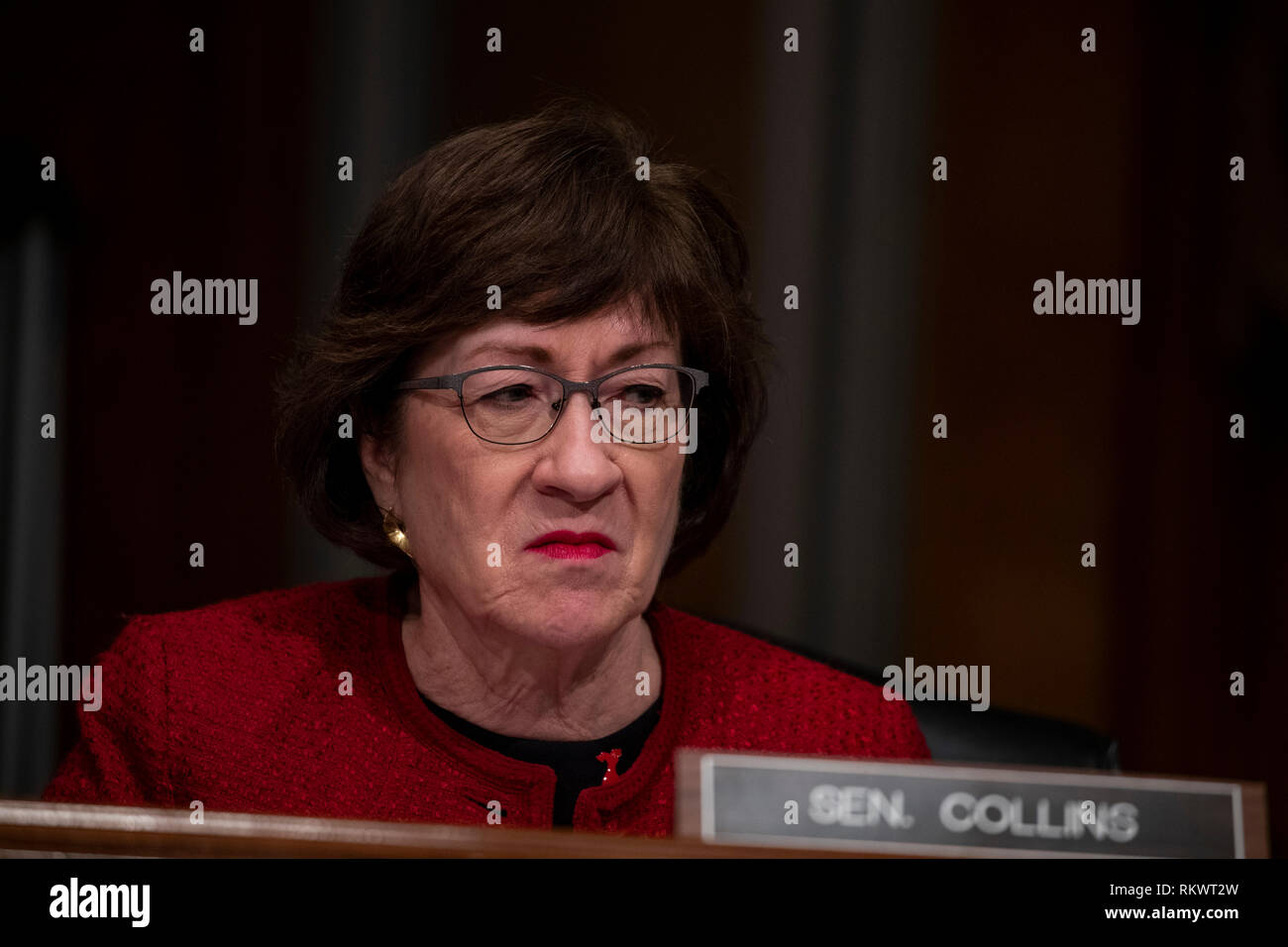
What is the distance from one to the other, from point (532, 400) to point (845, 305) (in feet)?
2.28

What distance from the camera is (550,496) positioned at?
1.14 m

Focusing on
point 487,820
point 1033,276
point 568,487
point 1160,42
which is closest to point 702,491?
point 568,487

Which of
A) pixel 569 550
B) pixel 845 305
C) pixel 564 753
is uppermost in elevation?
pixel 845 305

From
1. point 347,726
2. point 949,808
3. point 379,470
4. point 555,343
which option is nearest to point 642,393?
point 555,343

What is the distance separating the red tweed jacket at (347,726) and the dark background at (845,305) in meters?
0.37

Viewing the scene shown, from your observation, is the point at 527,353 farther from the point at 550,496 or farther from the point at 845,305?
the point at 845,305

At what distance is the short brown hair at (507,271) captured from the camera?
1.17 m

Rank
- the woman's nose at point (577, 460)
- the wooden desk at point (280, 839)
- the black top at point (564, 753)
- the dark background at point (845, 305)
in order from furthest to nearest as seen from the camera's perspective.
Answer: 1. the dark background at point (845, 305)
2. the black top at point (564, 753)
3. the woman's nose at point (577, 460)
4. the wooden desk at point (280, 839)

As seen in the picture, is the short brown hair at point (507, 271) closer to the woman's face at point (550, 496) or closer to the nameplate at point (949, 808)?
the woman's face at point (550, 496)

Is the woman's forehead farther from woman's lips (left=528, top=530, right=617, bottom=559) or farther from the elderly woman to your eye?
woman's lips (left=528, top=530, right=617, bottom=559)

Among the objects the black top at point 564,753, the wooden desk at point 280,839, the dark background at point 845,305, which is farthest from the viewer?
the dark background at point 845,305

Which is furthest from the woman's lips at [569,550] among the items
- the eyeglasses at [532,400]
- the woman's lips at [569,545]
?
the eyeglasses at [532,400]

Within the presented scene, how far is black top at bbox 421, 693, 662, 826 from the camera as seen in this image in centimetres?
122

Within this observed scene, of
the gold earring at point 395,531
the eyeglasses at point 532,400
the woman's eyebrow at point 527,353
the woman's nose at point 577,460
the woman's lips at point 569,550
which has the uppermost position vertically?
the woman's eyebrow at point 527,353
